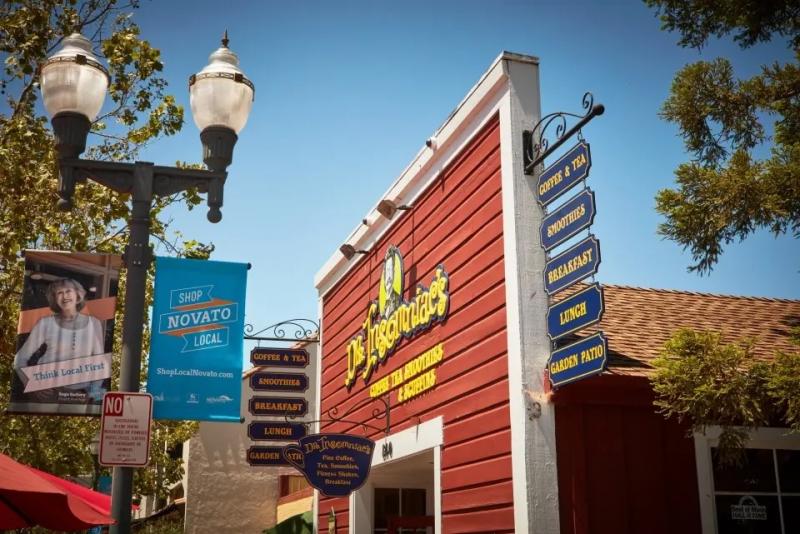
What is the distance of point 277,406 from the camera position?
14766 mm

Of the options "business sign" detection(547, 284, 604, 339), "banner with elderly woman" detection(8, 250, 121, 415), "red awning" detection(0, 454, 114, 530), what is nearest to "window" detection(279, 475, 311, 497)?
"business sign" detection(547, 284, 604, 339)

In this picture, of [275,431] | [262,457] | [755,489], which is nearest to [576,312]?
[755,489]

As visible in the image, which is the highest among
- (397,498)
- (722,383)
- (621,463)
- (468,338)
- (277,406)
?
(468,338)

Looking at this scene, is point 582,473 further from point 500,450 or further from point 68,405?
point 68,405

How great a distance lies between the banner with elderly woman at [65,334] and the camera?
6738 mm

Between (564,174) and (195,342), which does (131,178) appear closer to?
(195,342)

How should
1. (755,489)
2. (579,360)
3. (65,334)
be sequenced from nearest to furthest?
(65,334) < (579,360) < (755,489)

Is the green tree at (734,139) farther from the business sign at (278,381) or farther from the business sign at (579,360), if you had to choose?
the business sign at (278,381)

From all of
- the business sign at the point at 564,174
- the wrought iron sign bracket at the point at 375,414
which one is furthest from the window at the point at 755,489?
the wrought iron sign bracket at the point at 375,414

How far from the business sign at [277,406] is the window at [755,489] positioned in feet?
24.8

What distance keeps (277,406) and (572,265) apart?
26.3 ft

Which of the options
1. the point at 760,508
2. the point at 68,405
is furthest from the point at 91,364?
the point at 760,508

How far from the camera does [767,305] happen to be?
44.5ft

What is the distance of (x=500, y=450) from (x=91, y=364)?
14.1ft
